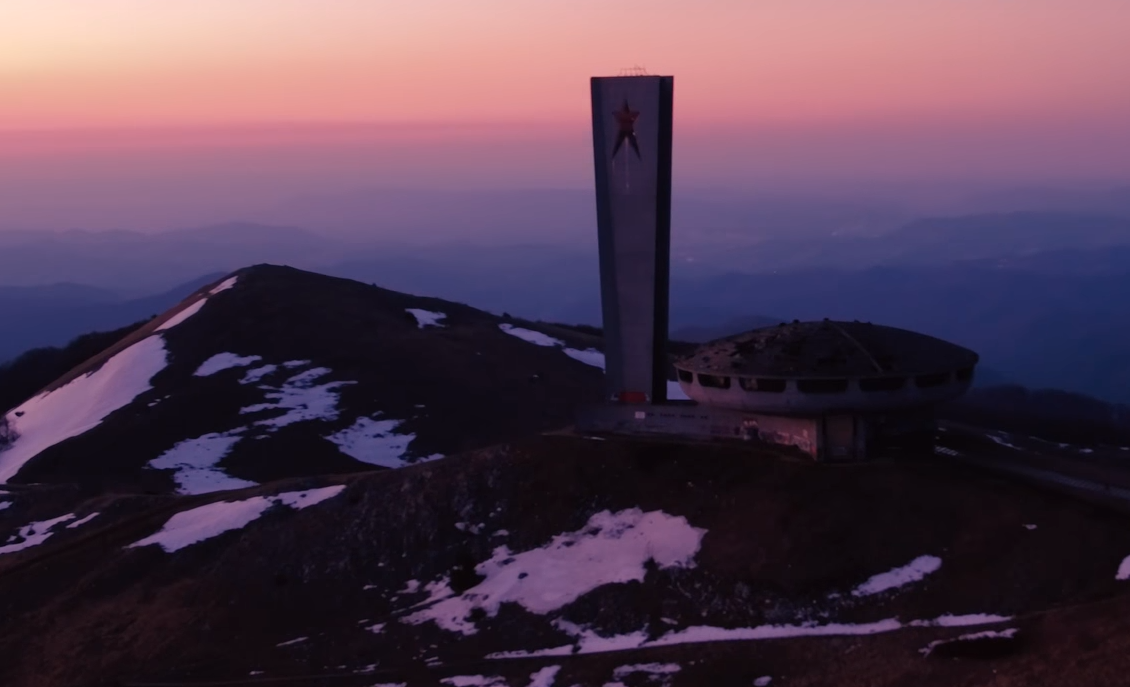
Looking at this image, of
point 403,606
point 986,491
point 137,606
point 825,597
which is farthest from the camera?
point 137,606

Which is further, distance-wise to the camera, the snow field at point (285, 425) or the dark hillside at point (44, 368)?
the dark hillside at point (44, 368)

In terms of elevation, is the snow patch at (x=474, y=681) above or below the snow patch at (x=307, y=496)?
below

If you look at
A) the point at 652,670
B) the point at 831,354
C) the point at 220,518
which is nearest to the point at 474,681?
the point at 652,670

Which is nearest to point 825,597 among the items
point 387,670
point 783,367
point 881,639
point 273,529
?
point 881,639

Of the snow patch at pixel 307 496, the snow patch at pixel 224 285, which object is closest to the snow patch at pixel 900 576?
the snow patch at pixel 307 496

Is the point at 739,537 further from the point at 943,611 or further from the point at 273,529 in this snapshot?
the point at 273,529

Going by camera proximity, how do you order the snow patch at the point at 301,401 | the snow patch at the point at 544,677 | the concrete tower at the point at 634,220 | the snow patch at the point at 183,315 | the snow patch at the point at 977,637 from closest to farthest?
the snow patch at the point at 977,637
the snow patch at the point at 544,677
the concrete tower at the point at 634,220
the snow patch at the point at 301,401
the snow patch at the point at 183,315

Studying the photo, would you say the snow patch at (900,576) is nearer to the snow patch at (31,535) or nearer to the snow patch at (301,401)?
the snow patch at (31,535)
